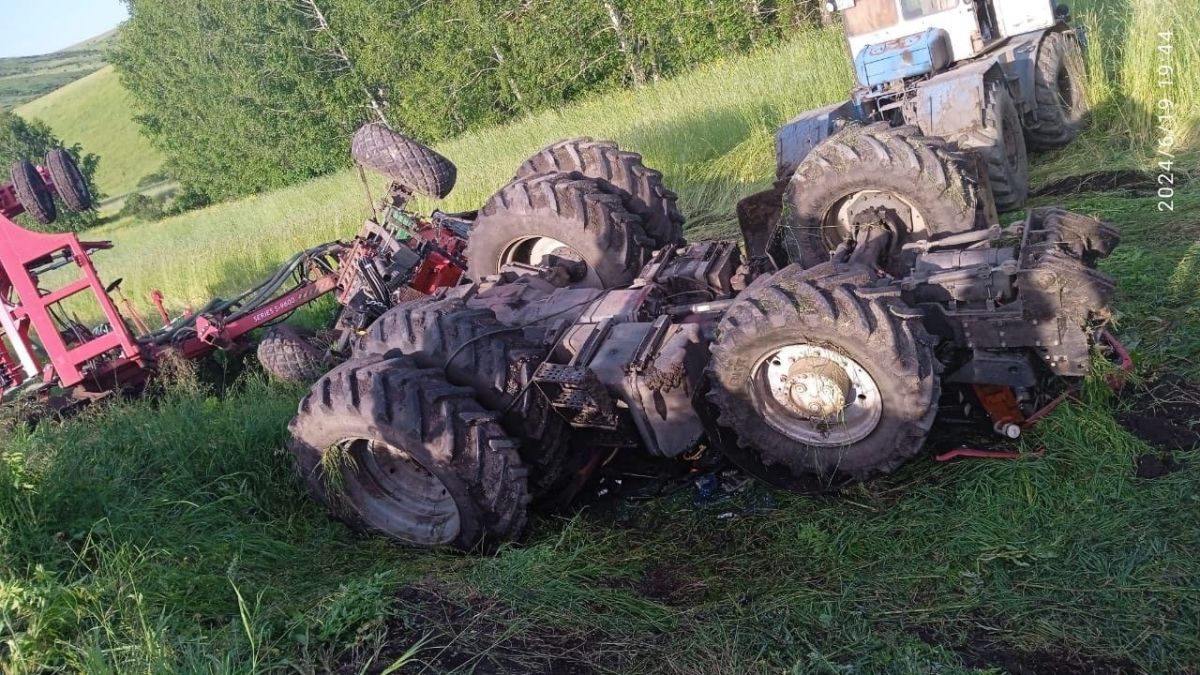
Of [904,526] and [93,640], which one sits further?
[904,526]

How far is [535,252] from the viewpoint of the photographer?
6473 mm

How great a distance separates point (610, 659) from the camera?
10.0 ft

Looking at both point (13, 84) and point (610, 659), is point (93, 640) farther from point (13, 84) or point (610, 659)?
point (13, 84)

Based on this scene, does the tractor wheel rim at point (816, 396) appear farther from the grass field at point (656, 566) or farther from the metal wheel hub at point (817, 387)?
the grass field at point (656, 566)

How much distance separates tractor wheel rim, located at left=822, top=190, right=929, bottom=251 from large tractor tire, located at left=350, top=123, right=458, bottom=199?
3535mm

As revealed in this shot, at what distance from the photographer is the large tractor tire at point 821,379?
3.72 metres

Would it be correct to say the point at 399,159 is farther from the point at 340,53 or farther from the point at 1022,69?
the point at 340,53

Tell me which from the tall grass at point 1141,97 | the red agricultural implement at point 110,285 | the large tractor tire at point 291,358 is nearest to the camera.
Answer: the large tractor tire at point 291,358

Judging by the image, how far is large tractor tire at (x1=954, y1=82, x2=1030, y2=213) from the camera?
6.45 meters

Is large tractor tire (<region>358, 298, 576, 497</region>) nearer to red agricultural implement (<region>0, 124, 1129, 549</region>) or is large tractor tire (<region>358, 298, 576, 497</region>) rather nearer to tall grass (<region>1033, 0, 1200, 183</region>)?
red agricultural implement (<region>0, 124, 1129, 549</region>)

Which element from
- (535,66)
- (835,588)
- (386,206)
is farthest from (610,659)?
(535,66)

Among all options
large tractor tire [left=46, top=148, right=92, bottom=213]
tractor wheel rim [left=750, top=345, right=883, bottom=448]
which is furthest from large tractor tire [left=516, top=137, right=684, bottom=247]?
large tractor tire [left=46, top=148, right=92, bottom=213]

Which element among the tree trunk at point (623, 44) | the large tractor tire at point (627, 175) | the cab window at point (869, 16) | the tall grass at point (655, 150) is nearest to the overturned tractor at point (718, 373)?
the large tractor tire at point (627, 175)

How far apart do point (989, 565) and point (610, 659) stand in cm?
149
